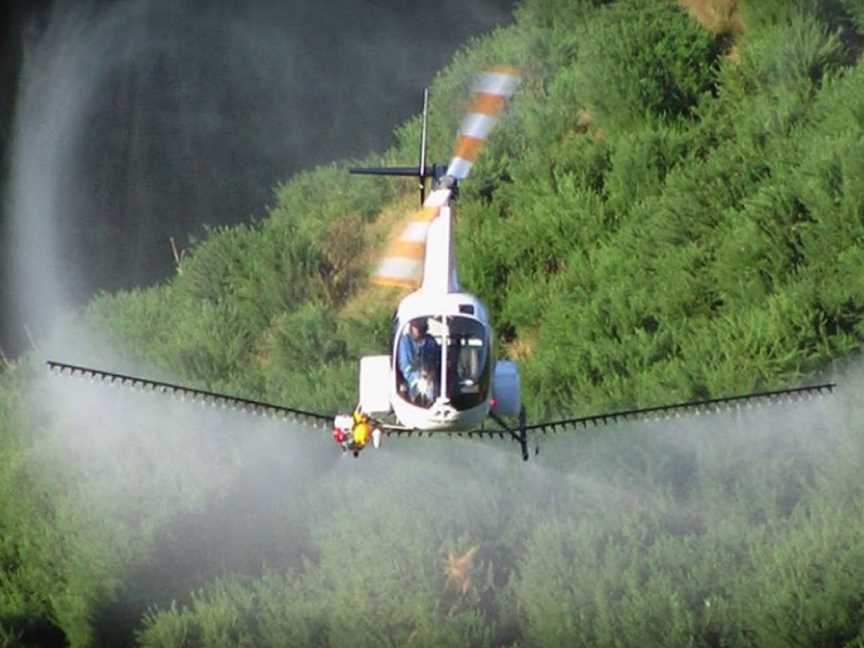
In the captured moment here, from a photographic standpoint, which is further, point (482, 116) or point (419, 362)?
point (482, 116)

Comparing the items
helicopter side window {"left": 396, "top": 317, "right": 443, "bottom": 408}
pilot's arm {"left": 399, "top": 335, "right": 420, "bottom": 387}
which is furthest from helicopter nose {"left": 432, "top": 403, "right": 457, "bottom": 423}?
pilot's arm {"left": 399, "top": 335, "right": 420, "bottom": 387}

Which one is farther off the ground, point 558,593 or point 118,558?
point 118,558

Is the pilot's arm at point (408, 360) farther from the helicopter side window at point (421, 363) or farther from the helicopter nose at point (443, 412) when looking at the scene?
the helicopter nose at point (443, 412)

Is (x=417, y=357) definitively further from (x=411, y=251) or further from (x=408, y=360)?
(x=411, y=251)

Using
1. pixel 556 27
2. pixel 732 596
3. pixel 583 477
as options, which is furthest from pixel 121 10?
pixel 732 596

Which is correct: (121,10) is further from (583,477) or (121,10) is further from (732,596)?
(732,596)

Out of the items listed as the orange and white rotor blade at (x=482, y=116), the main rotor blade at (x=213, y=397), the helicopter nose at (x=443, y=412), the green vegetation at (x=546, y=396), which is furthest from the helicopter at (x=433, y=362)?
the green vegetation at (x=546, y=396)

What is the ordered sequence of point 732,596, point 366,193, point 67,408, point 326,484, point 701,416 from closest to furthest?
1. point 732,596
2. point 701,416
3. point 326,484
4. point 67,408
5. point 366,193

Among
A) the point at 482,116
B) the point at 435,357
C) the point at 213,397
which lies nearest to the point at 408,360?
the point at 435,357
